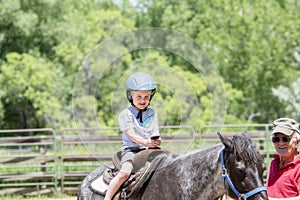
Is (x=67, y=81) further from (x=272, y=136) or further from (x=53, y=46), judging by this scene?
(x=272, y=136)

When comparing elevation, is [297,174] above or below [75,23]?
below

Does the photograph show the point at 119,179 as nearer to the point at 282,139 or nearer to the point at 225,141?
the point at 225,141

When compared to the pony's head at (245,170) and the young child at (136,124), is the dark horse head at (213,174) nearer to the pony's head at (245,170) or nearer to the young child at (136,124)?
the pony's head at (245,170)

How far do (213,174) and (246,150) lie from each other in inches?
13.6

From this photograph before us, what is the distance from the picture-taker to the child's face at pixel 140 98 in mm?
4500

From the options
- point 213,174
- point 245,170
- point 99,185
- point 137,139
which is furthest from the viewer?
point 99,185

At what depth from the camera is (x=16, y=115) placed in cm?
3341

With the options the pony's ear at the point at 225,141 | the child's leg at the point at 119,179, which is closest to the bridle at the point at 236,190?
the pony's ear at the point at 225,141

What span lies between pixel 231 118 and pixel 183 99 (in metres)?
24.3

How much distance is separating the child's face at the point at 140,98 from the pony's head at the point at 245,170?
0.89m

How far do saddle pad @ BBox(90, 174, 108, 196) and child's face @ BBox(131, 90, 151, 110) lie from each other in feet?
2.40

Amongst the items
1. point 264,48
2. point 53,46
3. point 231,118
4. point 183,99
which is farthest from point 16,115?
point 183,99

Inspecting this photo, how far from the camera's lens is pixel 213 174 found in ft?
13.1

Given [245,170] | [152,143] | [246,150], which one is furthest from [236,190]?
[152,143]
